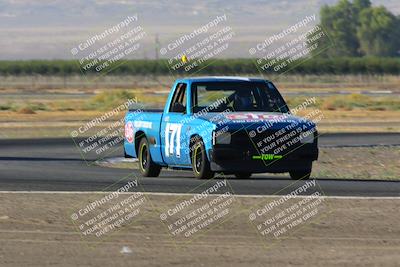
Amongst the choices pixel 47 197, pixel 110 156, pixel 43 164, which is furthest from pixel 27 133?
pixel 47 197

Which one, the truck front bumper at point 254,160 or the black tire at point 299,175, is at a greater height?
the truck front bumper at point 254,160

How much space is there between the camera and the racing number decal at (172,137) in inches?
775

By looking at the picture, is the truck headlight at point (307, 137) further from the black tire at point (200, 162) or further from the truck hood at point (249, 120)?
the black tire at point (200, 162)

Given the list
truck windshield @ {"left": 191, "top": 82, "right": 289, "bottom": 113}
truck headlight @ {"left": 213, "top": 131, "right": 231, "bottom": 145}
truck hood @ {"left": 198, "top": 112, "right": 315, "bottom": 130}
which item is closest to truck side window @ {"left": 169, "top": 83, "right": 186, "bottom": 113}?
truck windshield @ {"left": 191, "top": 82, "right": 289, "bottom": 113}

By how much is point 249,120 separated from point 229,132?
417 millimetres

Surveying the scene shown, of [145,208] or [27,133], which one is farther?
[27,133]

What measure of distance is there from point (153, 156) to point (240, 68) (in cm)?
12109

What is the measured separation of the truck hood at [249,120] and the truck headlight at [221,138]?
0.38ft

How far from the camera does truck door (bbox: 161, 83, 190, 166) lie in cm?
1955

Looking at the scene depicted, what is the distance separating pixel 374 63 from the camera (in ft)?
471

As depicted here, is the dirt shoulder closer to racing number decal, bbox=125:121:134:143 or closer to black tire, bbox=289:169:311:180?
black tire, bbox=289:169:311:180

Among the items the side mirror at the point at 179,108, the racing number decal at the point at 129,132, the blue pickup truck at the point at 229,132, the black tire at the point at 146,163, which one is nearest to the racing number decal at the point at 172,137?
the blue pickup truck at the point at 229,132

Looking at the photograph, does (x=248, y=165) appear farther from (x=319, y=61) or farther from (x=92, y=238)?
(x=319, y=61)

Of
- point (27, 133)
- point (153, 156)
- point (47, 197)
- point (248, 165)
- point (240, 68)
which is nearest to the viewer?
point (47, 197)
